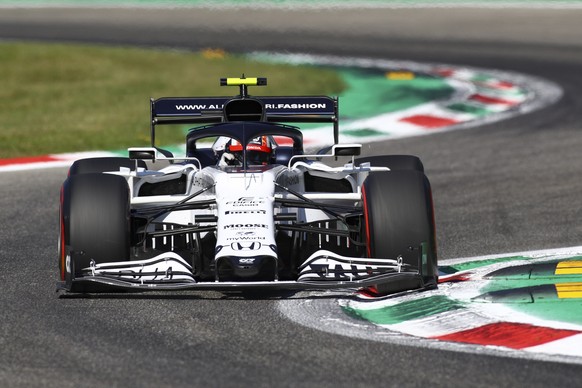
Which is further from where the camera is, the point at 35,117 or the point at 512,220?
the point at 35,117

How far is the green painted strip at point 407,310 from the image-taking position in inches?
312

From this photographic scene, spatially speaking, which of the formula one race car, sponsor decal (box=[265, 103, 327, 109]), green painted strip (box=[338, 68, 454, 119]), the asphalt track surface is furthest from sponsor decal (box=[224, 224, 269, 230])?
green painted strip (box=[338, 68, 454, 119])

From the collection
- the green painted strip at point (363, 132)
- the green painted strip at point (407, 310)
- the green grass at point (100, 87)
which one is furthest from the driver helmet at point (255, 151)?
the green painted strip at point (363, 132)

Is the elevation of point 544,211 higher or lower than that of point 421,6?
lower

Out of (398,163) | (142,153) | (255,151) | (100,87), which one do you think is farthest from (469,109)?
(142,153)

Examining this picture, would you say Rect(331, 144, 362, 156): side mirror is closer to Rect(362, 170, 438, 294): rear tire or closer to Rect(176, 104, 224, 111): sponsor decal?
Rect(362, 170, 438, 294): rear tire

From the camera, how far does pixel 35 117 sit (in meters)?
19.4

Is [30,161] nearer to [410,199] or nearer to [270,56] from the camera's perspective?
[410,199]

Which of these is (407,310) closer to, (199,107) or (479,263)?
(479,263)

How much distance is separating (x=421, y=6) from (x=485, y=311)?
2783cm

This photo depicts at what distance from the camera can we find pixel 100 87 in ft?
73.4

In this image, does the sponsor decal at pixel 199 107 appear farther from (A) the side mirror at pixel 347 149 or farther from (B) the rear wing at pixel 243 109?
(A) the side mirror at pixel 347 149

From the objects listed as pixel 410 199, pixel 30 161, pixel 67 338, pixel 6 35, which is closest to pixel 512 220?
pixel 410 199

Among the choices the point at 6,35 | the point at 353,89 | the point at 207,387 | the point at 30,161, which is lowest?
the point at 207,387
